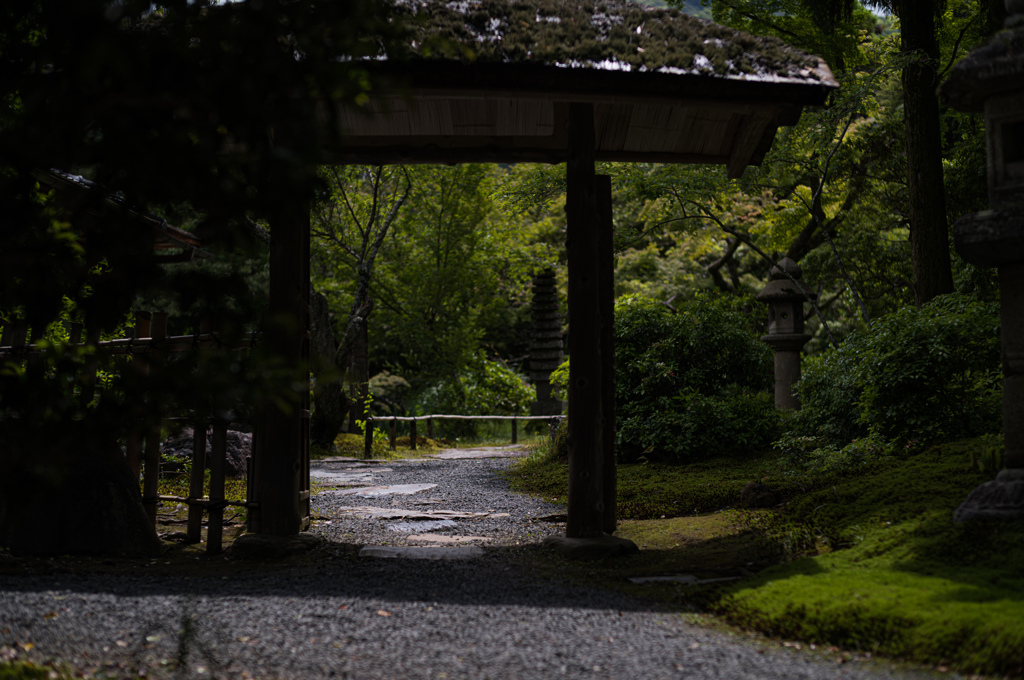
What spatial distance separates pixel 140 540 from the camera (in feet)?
18.7

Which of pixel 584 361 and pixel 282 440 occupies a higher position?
pixel 584 361

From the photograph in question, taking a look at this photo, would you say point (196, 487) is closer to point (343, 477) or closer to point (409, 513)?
point (409, 513)

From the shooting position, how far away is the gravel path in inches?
131

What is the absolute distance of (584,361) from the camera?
5906mm

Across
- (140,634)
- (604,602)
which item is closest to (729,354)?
(604,602)

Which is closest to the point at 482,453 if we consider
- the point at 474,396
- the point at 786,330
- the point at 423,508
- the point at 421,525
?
the point at 474,396

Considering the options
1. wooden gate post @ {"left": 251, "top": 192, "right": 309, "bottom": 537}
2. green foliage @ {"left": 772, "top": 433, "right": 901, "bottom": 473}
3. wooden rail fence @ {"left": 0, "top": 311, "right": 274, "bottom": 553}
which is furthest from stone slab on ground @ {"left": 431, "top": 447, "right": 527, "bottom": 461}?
wooden gate post @ {"left": 251, "top": 192, "right": 309, "bottom": 537}

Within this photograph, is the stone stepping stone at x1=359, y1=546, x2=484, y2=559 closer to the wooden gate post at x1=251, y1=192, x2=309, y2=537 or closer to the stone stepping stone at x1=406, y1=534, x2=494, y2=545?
the stone stepping stone at x1=406, y1=534, x2=494, y2=545

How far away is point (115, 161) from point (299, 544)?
3822 millimetres

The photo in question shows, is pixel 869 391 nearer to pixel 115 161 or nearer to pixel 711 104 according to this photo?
pixel 711 104

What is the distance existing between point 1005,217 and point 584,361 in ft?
9.55

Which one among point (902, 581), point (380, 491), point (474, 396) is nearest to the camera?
point (902, 581)

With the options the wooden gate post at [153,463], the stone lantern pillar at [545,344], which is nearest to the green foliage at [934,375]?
the wooden gate post at [153,463]

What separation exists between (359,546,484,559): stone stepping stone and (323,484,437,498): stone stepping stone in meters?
3.17
